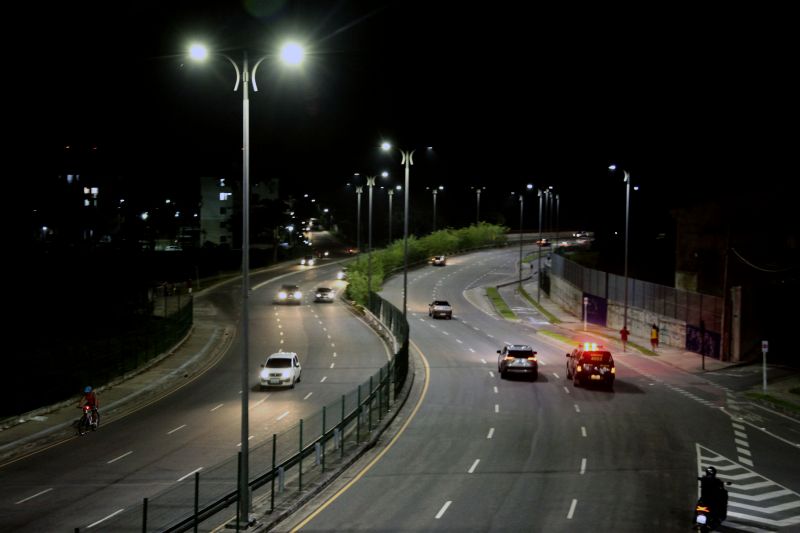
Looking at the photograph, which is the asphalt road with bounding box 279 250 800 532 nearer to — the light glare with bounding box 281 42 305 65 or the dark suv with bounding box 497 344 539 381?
the dark suv with bounding box 497 344 539 381

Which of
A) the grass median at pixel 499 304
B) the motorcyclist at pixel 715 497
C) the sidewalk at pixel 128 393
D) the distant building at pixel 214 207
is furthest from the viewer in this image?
the distant building at pixel 214 207

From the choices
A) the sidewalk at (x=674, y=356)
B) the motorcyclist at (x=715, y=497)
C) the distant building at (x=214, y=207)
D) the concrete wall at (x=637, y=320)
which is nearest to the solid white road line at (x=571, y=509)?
the motorcyclist at (x=715, y=497)

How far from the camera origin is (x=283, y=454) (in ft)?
72.4

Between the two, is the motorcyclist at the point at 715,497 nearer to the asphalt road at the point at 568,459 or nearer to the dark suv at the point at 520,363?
the asphalt road at the point at 568,459

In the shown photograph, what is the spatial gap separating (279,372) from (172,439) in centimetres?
1053

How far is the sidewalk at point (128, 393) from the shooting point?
26.6m

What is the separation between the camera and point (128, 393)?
35.0m

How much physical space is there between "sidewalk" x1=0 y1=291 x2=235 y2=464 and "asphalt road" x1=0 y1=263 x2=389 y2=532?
82cm

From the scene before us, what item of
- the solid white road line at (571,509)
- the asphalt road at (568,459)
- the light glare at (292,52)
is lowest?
the asphalt road at (568,459)

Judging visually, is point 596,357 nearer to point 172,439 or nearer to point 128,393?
point 172,439

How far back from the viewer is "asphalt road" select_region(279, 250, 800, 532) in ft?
57.2

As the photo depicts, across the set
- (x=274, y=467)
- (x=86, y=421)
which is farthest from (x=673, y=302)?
(x=274, y=467)

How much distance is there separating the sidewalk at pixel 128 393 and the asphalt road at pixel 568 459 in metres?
11.8

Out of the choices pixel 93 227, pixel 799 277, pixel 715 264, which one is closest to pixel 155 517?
pixel 799 277
